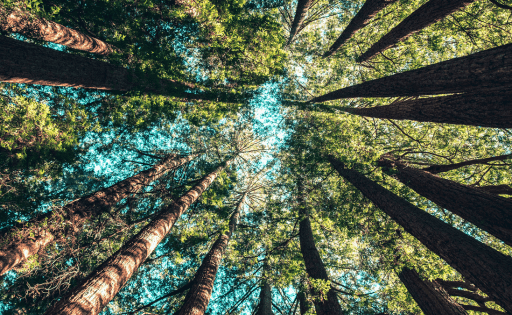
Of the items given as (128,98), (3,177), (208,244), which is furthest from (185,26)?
(208,244)

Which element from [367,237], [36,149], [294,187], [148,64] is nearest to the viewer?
[36,149]

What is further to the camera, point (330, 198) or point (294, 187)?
point (294, 187)

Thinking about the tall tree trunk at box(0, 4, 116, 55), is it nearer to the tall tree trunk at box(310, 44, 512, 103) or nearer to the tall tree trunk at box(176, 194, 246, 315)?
the tall tree trunk at box(176, 194, 246, 315)

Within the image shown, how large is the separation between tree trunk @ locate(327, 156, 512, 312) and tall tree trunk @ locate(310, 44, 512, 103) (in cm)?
284

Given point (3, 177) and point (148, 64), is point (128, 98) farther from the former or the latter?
point (3, 177)

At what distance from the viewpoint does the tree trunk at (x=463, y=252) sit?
274 cm

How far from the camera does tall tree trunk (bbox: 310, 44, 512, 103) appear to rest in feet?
9.87

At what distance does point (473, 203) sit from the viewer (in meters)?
3.76

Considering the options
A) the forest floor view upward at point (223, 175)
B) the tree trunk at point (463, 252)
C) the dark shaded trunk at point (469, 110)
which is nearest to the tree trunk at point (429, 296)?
the forest floor view upward at point (223, 175)

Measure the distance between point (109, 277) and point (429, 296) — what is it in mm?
7848

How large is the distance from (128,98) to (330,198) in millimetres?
9246

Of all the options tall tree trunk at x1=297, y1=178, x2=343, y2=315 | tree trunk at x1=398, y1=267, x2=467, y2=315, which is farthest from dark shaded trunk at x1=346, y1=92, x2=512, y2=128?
tall tree trunk at x1=297, y1=178, x2=343, y2=315

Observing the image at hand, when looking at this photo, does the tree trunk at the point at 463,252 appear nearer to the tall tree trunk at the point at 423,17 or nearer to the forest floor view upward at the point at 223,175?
the forest floor view upward at the point at 223,175

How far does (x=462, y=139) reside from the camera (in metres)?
7.05
